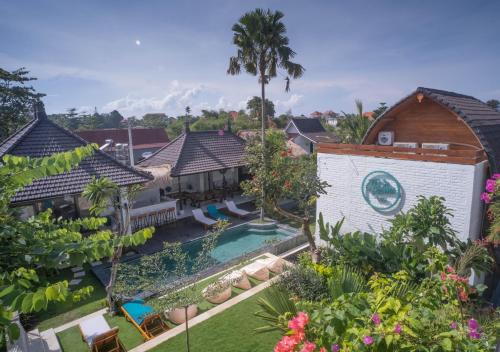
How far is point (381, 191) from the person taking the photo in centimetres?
1295

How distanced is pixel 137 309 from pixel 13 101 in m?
42.2

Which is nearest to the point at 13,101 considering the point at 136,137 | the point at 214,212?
the point at 136,137

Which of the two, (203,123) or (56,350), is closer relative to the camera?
(56,350)

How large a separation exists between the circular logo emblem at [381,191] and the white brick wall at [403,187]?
0.62 feet

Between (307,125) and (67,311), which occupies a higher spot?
(307,125)

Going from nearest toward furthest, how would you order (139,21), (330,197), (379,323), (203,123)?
(379,323) → (139,21) → (330,197) → (203,123)

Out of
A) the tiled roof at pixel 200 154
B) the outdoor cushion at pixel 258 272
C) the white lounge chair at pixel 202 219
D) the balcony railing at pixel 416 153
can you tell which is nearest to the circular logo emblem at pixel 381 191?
the balcony railing at pixel 416 153

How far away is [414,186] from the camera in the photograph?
12031 mm

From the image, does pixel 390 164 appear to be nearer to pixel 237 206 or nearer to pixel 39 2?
pixel 39 2

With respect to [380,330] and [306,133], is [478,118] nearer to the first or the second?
[380,330]

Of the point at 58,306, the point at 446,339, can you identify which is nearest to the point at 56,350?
the point at 58,306

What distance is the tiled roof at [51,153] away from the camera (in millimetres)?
14844

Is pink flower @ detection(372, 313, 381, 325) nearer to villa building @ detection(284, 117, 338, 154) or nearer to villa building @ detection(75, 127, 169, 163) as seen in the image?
A: villa building @ detection(284, 117, 338, 154)

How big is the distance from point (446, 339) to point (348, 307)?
106 cm
